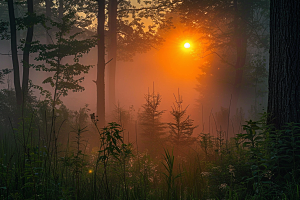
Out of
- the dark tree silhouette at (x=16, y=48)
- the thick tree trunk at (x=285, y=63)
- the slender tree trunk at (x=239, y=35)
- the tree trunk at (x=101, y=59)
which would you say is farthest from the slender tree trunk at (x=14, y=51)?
the slender tree trunk at (x=239, y=35)

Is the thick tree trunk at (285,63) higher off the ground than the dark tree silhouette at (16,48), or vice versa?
the dark tree silhouette at (16,48)

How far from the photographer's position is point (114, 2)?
17500mm

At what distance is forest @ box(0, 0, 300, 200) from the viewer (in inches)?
125

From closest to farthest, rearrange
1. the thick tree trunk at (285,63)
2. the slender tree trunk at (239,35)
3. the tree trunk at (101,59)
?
the thick tree trunk at (285,63) < the tree trunk at (101,59) < the slender tree trunk at (239,35)

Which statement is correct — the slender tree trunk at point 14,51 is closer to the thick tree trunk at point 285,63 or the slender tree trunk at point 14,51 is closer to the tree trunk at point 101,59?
the tree trunk at point 101,59

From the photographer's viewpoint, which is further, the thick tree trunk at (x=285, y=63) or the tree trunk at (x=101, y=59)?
the tree trunk at (x=101, y=59)

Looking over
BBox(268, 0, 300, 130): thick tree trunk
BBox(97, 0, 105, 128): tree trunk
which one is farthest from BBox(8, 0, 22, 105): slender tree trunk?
BBox(268, 0, 300, 130): thick tree trunk

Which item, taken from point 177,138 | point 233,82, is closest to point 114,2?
point 233,82

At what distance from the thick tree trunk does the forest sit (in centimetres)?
2

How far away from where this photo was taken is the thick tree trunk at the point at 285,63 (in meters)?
3.95

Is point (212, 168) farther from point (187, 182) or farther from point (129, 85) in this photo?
point (129, 85)

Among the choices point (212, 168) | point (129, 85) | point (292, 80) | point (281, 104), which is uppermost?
point (129, 85)

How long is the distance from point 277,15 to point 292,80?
3.97 ft

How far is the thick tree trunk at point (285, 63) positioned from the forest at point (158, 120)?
17 millimetres
